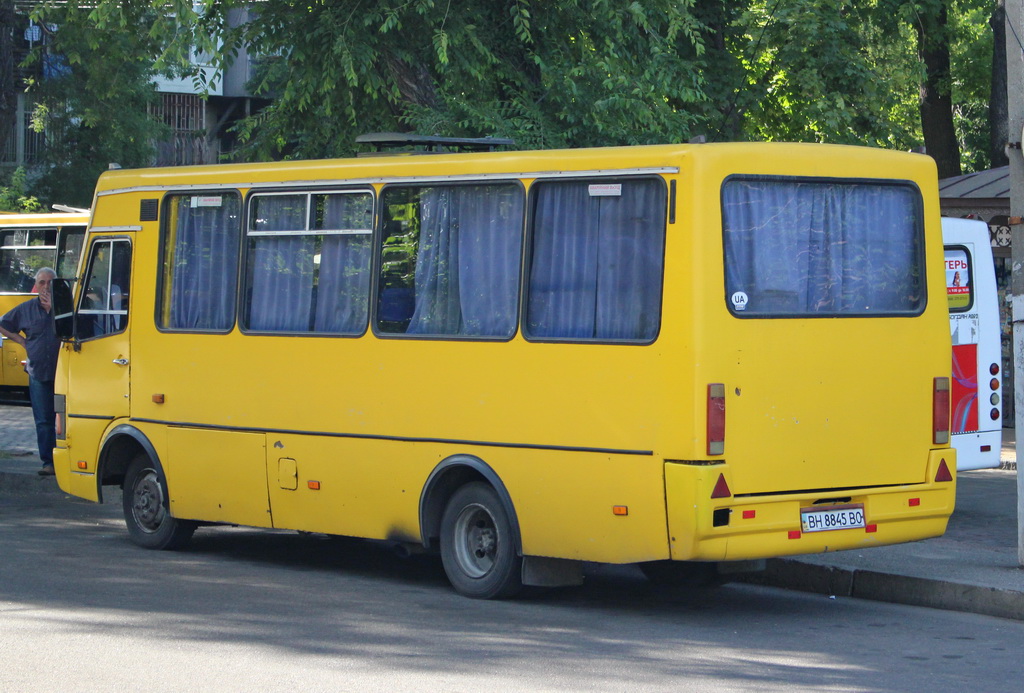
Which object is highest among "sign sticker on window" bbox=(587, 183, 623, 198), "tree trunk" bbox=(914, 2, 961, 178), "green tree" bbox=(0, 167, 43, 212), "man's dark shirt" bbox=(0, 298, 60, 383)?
"tree trunk" bbox=(914, 2, 961, 178)

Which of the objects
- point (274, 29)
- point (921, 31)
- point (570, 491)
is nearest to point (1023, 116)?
point (570, 491)

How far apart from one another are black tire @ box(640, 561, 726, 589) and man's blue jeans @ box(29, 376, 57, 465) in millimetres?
7314

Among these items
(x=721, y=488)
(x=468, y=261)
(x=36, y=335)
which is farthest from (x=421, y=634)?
(x=36, y=335)

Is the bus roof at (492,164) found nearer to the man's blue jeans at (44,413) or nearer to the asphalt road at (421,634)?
the asphalt road at (421,634)

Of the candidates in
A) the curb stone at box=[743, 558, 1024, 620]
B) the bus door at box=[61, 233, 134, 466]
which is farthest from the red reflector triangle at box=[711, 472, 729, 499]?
the bus door at box=[61, 233, 134, 466]

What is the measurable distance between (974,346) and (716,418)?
19.1ft

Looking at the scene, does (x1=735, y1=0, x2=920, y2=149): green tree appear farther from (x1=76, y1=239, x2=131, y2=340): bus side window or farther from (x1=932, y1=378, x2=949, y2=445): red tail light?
(x1=932, y1=378, x2=949, y2=445): red tail light

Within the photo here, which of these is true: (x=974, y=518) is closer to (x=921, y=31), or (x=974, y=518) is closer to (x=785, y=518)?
(x=785, y=518)

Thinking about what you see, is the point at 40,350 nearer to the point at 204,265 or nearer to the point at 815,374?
the point at 204,265

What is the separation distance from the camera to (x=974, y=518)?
12750 mm

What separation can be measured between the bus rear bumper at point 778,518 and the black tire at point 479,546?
1.28 meters

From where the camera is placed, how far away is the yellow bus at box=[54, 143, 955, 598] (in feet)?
27.5

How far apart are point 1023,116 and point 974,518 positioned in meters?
4.12

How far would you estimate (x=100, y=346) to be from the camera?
11.8 meters
